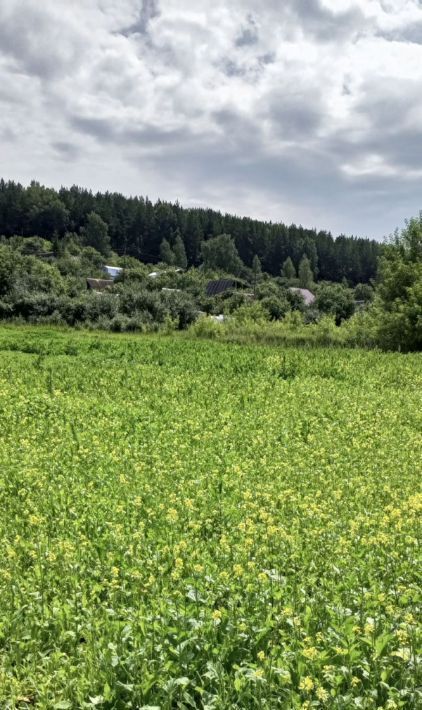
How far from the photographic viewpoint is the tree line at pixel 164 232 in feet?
472

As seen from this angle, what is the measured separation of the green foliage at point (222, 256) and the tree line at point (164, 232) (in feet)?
11.2

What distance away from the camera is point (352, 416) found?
1186 centimetres

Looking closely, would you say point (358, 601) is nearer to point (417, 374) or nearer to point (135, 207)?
point (417, 374)

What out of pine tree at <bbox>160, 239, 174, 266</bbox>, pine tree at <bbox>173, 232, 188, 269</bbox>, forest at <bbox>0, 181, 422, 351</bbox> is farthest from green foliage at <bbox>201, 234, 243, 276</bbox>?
pine tree at <bbox>160, 239, 174, 266</bbox>

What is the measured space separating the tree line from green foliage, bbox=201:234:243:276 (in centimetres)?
341

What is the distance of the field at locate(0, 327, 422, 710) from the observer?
11.2ft

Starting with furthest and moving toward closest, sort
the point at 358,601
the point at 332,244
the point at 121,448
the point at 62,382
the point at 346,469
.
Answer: the point at 332,244, the point at 62,382, the point at 121,448, the point at 346,469, the point at 358,601

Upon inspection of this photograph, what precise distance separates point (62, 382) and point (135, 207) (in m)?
150

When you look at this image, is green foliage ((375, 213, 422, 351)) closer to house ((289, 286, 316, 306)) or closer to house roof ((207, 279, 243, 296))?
house ((289, 286, 316, 306))

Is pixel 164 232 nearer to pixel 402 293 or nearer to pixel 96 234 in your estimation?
pixel 96 234

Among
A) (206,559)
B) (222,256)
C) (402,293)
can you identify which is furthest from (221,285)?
(206,559)

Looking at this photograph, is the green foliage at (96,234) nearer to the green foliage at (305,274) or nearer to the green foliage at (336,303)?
the green foliage at (305,274)

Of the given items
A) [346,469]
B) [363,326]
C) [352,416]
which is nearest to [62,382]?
[352,416]

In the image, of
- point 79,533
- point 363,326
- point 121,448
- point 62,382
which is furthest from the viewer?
point 363,326
